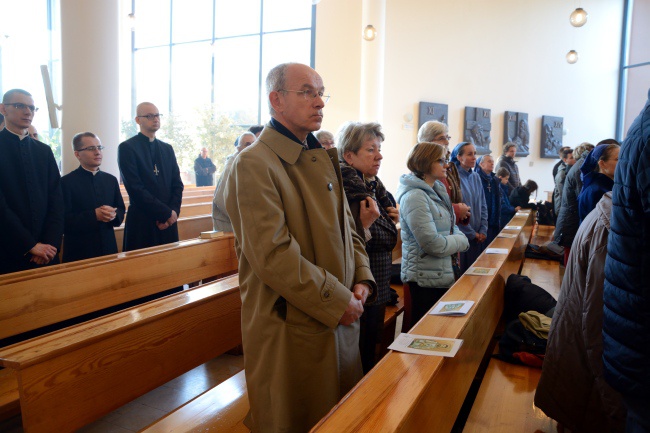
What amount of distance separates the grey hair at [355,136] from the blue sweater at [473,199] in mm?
2034


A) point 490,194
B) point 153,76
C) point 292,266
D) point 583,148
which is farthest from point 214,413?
A: point 153,76

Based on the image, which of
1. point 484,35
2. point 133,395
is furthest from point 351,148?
point 484,35

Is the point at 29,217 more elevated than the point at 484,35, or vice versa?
the point at 484,35

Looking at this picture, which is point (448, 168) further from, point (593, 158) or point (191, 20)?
point (191, 20)

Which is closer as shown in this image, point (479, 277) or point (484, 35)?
point (479, 277)

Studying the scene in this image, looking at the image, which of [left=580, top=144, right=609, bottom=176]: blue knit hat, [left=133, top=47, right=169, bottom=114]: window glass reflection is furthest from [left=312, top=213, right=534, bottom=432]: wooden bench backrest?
[left=133, top=47, right=169, bottom=114]: window glass reflection

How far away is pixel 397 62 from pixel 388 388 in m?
8.98

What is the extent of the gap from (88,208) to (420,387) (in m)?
2.98

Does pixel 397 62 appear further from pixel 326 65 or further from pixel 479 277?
pixel 479 277

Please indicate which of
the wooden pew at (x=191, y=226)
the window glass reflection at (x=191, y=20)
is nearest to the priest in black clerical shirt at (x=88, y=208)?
the wooden pew at (x=191, y=226)

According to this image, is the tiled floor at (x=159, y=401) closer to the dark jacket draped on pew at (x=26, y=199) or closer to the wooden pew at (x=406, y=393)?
the wooden pew at (x=406, y=393)

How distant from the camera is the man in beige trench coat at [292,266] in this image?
153 centimetres

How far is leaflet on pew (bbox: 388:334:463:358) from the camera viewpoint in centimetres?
163

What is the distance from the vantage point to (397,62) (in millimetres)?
9633
